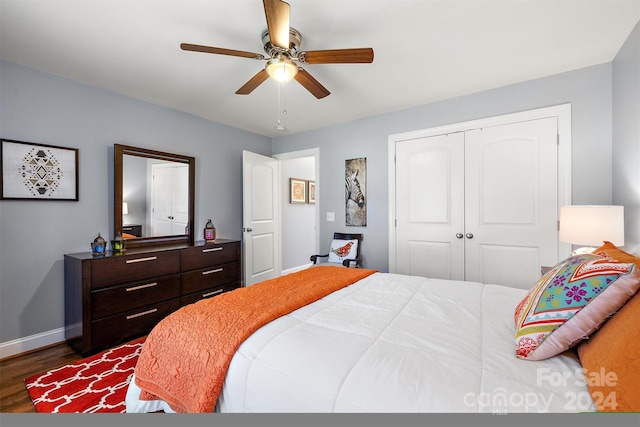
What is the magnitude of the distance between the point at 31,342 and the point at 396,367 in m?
3.14

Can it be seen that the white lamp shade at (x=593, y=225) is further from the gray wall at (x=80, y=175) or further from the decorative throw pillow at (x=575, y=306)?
the gray wall at (x=80, y=175)

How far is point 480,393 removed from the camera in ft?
2.62

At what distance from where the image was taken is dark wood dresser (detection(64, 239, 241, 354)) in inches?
89.9

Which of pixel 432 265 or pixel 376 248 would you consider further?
pixel 376 248

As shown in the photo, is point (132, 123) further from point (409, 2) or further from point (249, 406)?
point (249, 406)

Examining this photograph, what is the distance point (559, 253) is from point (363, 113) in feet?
8.20

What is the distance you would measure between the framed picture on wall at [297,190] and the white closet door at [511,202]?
3.12 meters

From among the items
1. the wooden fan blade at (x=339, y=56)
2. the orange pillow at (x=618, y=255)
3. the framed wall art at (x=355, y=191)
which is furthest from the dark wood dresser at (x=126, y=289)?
the orange pillow at (x=618, y=255)

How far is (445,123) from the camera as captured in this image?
10.2ft

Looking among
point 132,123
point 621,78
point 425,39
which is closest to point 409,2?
Answer: point 425,39

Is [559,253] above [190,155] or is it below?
below

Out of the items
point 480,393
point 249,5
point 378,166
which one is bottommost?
point 480,393

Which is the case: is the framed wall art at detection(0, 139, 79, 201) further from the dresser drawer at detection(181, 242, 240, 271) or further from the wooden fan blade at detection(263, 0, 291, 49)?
the wooden fan blade at detection(263, 0, 291, 49)

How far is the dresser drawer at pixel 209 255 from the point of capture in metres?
2.97
